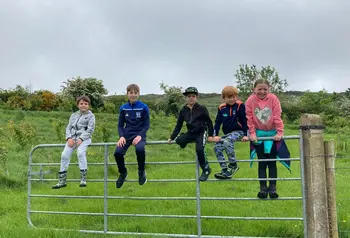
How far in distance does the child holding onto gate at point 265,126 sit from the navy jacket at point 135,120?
1.45 meters

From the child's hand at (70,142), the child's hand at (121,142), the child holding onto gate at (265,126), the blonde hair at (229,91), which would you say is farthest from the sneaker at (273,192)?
the child's hand at (70,142)

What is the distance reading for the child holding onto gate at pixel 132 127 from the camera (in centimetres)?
554

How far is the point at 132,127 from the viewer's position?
5.62m

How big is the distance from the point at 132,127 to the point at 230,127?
137 cm

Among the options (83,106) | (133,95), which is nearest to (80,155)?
(83,106)

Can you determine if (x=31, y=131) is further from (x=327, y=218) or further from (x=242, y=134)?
(x=327, y=218)

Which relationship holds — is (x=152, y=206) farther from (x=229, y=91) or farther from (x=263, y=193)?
(x=229, y=91)

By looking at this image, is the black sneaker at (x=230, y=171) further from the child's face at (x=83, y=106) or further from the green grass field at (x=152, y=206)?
the child's face at (x=83, y=106)

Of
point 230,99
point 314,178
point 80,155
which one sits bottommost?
point 314,178

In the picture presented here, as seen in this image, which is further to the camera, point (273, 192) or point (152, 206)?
point (152, 206)

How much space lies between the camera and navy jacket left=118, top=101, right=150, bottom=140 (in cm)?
561

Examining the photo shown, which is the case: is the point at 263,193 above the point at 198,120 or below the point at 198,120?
below

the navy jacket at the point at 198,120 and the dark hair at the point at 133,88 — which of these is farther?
the dark hair at the point at 133,88

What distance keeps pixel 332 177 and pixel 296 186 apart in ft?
15.2
